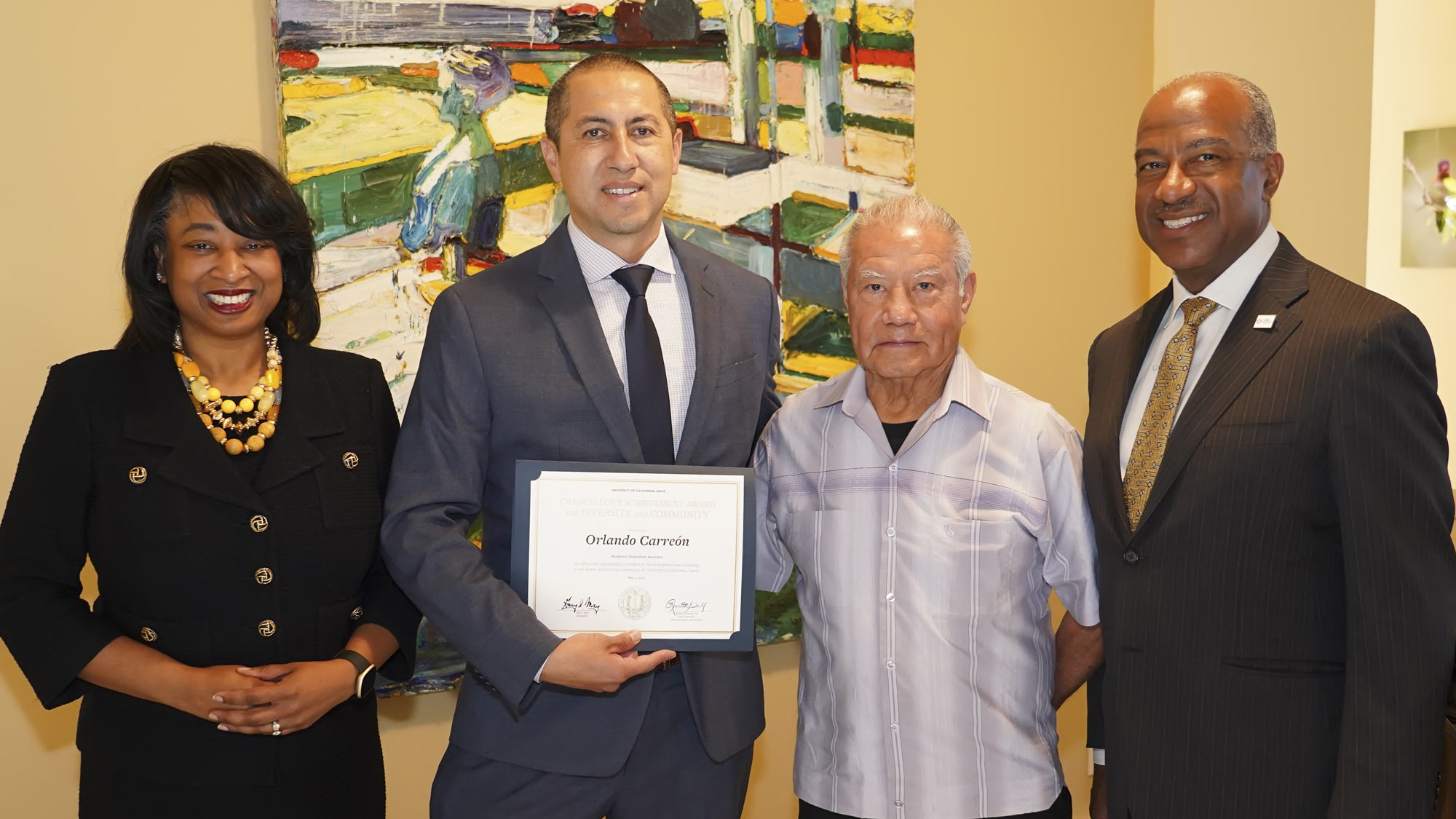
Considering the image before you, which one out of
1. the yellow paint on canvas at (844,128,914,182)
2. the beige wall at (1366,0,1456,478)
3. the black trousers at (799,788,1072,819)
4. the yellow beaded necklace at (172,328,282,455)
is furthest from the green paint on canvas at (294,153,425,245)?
the beige wall at (1366,0,1456,478)

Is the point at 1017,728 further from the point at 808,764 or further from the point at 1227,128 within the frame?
the point at 1227,128

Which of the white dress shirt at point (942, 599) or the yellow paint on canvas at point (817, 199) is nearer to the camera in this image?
the white dress shirt at point (942, 599)

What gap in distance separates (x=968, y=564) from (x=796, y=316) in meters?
1.60

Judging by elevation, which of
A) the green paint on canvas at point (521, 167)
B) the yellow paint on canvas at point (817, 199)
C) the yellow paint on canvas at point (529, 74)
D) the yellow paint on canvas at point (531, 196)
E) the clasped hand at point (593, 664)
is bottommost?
the clasped hand at point (593, 664)

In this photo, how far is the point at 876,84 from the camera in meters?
3.59

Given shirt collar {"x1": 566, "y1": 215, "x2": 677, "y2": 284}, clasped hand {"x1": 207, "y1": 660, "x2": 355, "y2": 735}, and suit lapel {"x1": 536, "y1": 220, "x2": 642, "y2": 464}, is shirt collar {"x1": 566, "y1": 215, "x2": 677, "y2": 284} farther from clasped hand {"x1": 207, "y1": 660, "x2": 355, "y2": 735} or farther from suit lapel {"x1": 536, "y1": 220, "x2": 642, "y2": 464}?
clasped hand {"x1": 207, "y1": 660, "x2": 355, "y2": 735}

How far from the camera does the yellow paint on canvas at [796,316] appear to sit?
139 inches


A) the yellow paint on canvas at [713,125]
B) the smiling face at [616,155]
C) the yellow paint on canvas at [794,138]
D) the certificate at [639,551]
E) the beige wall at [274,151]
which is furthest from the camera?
the yellow paint on canvas at [794,138]

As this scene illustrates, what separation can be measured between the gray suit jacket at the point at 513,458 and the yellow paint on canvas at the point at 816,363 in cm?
133

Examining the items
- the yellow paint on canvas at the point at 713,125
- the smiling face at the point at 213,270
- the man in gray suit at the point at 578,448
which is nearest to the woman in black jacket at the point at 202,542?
the smiling face at the point at 213,270

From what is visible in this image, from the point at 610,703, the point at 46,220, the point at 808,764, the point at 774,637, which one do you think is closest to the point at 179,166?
the point at 46,220

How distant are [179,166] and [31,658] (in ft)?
3.08

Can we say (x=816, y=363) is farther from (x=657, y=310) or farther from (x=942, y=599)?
(x=942, y=599)

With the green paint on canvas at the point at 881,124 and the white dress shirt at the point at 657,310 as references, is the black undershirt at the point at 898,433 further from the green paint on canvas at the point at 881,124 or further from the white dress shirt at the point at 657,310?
the green paint on canvas at the point at 881,124
